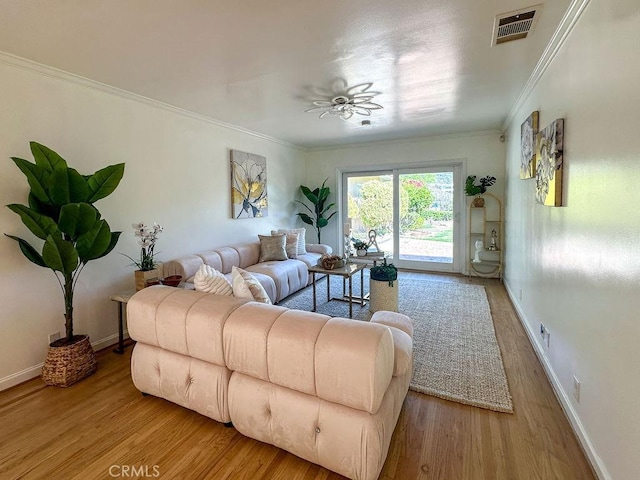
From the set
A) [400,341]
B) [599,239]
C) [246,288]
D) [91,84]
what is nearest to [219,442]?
[246,288]

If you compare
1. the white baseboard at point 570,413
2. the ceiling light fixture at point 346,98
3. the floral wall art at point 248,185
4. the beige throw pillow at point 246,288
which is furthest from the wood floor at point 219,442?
the floral wall art at point 248,185

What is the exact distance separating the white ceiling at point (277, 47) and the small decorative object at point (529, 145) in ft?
1.47

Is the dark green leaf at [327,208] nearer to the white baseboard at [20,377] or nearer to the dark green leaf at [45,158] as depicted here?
the dark green leaf at [45,158]

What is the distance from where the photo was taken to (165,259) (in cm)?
373

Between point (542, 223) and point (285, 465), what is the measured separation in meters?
2.69

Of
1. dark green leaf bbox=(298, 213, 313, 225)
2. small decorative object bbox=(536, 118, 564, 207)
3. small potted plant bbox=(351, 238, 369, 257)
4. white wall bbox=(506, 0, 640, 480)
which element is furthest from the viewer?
dark green leaf bbox=(298, 213, 313, 225)

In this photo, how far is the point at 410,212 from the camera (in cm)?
610

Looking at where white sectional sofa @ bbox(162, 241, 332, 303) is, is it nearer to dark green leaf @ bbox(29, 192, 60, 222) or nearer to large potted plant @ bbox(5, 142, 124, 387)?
large potted plant @ bbox(5, 142, 124, 387)

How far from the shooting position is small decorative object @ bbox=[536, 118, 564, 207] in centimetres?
213

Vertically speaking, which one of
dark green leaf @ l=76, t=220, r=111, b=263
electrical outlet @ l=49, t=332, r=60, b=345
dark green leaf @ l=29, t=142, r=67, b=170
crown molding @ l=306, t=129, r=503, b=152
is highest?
crown molding @ l=306, t=129, r=503, b=152

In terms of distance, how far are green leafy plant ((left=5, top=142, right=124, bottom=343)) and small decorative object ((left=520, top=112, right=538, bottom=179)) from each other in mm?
3800

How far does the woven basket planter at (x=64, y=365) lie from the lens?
7.89 feet

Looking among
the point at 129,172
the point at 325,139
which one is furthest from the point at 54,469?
the point at 325,139

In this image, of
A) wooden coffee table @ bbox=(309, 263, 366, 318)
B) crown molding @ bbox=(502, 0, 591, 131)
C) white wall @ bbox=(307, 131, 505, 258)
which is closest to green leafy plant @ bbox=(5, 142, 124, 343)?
wooden coffee table @ bbox=(309, 263, 366, 318)
